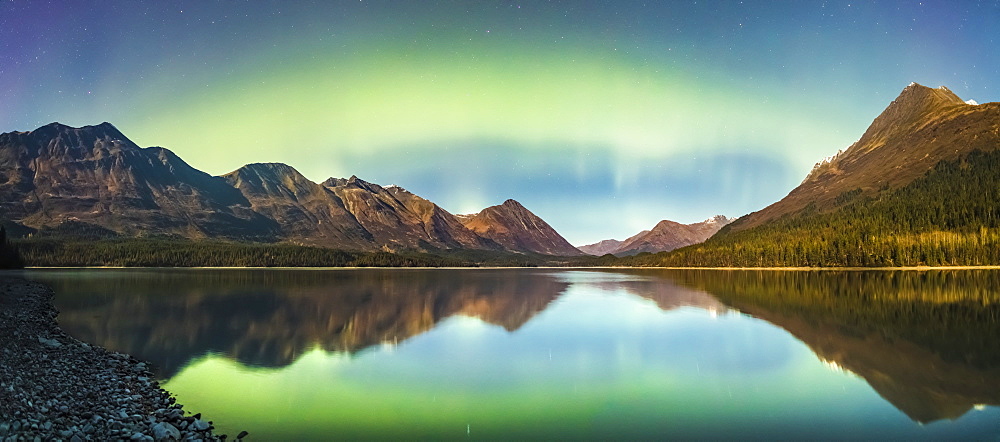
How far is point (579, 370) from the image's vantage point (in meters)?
26.8

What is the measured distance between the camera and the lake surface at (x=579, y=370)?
17.4m

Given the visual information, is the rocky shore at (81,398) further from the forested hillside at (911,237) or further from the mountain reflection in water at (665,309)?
the forested hillside at (911,237)

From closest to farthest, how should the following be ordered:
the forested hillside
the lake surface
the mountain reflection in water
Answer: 1. the lake surface
2. the mountain reflection in water
3. the forested hillside

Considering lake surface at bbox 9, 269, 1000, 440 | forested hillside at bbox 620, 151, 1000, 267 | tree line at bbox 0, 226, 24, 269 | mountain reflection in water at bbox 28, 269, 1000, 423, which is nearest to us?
lake surface at bbox 9, 269, 1000, 440

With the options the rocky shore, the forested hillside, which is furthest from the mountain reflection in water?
the forested hillside

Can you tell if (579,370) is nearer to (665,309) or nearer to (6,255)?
(665,309)

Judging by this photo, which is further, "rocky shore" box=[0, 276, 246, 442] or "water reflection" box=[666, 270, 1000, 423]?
"water reflection" box=[666, 270, 1000, 423]

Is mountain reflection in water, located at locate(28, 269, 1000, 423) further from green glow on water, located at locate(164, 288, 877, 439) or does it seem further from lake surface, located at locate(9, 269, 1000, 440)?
green glow on water, located at locate(164, 288, 877, 439)

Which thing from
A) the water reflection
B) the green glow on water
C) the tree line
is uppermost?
the tree line

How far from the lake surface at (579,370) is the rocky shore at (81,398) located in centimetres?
154

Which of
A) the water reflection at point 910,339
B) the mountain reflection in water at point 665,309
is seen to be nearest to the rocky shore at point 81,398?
the mountain reflection in water at point 665,309

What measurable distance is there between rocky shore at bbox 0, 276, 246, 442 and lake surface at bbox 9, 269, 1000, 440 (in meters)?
1.54

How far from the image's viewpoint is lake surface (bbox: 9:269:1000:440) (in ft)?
57.0

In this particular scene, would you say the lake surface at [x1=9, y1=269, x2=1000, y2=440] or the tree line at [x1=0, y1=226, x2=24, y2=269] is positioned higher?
the tree line at [x1=0, y1=226, x2=24, y2=269]
